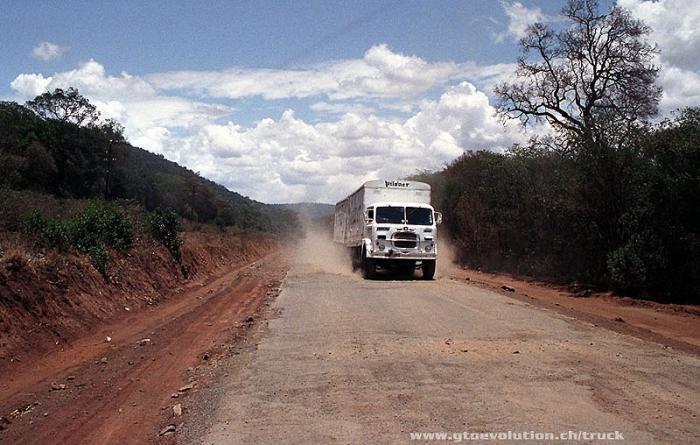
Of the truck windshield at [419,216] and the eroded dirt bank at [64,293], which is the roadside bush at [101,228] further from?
the truck windshield at [419,216]

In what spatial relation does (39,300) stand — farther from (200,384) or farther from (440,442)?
(440,442)

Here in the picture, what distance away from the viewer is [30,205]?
1912cm

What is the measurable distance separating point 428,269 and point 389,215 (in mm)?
2337

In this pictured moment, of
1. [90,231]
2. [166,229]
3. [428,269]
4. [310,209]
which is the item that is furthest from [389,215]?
[310,209]

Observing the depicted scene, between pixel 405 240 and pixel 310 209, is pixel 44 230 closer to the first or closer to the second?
pixel 405 240

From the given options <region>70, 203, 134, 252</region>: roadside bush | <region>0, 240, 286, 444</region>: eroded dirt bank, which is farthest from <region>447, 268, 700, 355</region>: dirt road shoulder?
<region>70, 203, 134, 252</region>: roadside bush

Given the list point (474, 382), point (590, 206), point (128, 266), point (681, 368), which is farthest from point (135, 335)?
point (590, 206)

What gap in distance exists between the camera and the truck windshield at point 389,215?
2164cm

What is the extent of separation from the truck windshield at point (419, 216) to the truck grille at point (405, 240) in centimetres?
57

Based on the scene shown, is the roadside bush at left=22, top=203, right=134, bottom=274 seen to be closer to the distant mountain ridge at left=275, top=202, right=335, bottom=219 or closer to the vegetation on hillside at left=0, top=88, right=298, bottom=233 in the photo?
the vegetation on hillside at left=0, top=88, right=298, bottom=233

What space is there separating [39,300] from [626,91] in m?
27.5

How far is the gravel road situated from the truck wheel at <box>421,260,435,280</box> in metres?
9.49

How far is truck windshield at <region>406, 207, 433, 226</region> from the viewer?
21750mm

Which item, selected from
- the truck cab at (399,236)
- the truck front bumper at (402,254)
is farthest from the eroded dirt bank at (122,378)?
the truck cab at (399,236)
